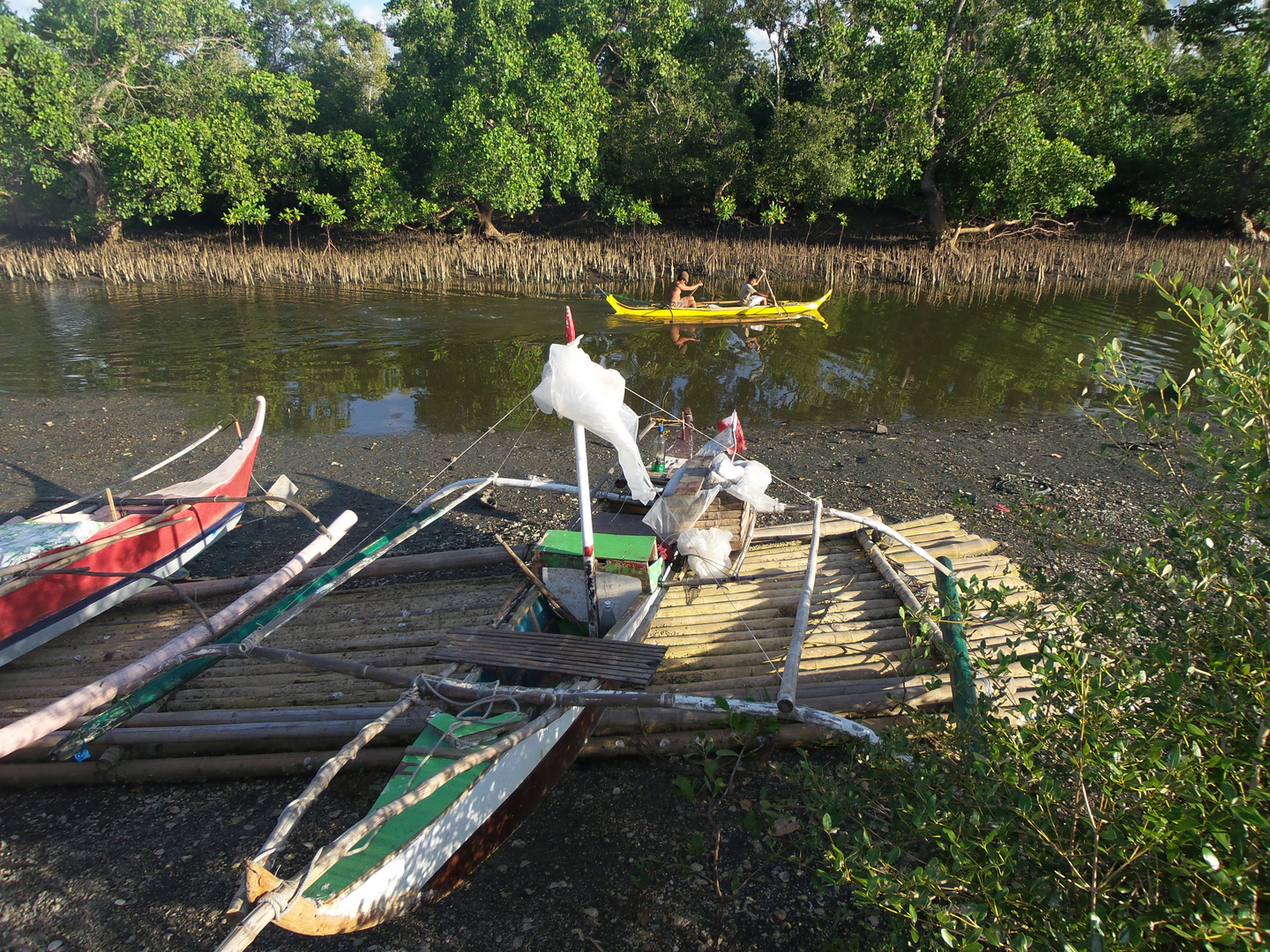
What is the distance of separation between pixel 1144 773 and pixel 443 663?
455 centimetres

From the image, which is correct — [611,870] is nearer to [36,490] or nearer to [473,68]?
[36,490]

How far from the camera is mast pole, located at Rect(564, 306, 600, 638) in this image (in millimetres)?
4938

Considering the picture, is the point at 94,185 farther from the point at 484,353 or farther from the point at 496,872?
the point at 496,872

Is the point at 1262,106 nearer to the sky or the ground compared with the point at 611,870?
nearer to the sky

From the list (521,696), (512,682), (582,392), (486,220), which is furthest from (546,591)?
(486,220)

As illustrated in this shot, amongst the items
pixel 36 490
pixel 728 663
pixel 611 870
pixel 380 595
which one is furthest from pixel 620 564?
pixel 36 490

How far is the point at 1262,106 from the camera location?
2294cm

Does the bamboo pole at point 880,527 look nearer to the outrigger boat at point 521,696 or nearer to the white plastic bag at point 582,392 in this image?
the outrigger boat at point 521,696

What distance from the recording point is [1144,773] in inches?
82.9

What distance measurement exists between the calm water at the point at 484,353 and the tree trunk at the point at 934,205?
6414mm

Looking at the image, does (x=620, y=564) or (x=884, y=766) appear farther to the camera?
(x=620, y=564)

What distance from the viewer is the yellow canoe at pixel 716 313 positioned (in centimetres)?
1809

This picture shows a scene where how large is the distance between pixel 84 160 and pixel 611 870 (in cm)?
2954

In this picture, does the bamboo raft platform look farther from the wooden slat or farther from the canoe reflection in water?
the canoe reflection in water
